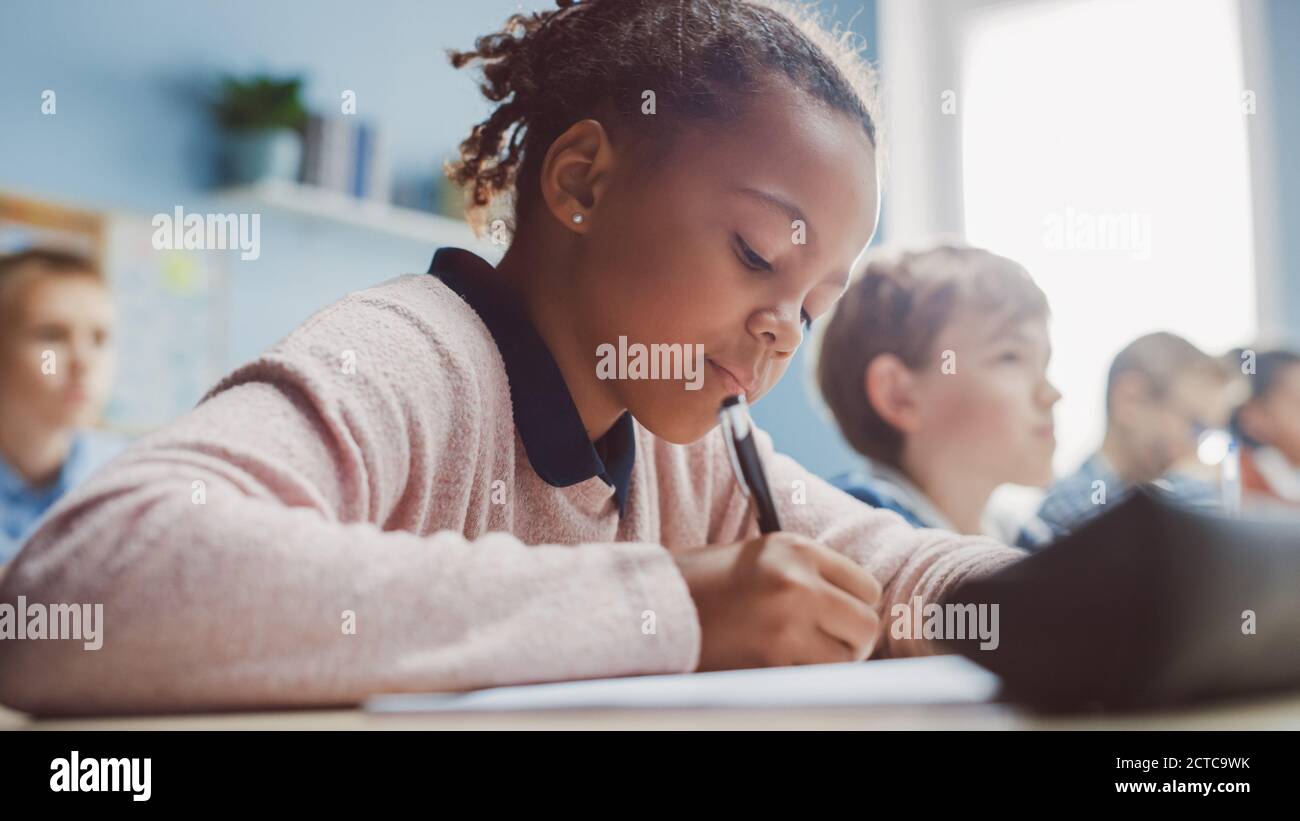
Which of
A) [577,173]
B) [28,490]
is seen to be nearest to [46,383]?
[28,490]

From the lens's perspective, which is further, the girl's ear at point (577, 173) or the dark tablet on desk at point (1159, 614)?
the girl's ear at point (577, 173)

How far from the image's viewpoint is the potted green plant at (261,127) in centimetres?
99

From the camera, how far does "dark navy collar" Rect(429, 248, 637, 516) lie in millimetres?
398

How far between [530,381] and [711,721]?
20 centimetres

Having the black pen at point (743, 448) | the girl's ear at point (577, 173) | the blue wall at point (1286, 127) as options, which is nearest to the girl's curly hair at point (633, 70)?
the girl's ear at point (577, 173)

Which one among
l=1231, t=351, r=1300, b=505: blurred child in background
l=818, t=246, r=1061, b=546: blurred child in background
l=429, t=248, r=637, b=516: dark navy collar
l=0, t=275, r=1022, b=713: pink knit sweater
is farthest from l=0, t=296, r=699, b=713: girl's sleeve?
l=1231, t=351, r=1300, b=505: blurred child in background

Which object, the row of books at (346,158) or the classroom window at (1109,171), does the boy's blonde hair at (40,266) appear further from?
the classroom window at (1109,171)

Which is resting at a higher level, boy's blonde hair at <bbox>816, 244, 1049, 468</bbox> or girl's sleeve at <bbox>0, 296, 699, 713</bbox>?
boy's blonde hair at <bbox>816, 244, 1049, 468</bbox>

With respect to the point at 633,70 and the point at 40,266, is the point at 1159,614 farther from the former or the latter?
the point at 40,266

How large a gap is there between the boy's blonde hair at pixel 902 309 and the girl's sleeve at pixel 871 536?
179 mm

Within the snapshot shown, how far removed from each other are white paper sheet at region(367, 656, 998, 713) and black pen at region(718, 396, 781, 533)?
12cm

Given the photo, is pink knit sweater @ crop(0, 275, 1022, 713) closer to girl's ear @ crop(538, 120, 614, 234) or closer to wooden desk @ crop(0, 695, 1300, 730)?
wooden desk @ crop(0, 695, 1300, 730)
